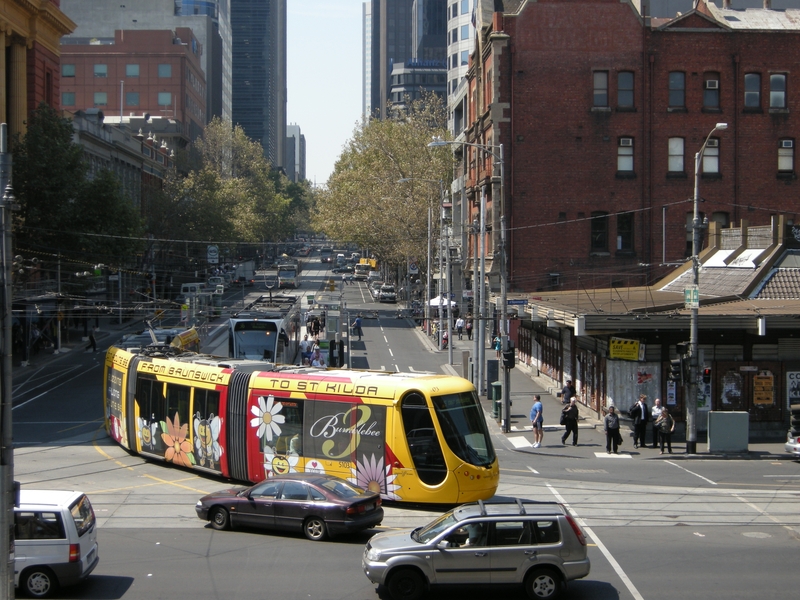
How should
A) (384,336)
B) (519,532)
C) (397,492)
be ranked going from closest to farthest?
1. (519,532)
2. (397,492)
3. (384,336)

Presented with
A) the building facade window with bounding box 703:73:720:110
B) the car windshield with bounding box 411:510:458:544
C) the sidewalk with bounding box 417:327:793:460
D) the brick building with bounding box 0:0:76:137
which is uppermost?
the brick building with bounding box 0:0:76:137

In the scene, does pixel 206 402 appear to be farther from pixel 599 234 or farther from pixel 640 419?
pixel 599 234

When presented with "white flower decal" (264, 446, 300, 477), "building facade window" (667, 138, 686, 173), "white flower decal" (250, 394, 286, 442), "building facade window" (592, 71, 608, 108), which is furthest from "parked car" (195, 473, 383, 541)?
"building facade window" (667, 138, 686, 173)

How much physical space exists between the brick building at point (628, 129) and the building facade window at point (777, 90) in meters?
0.05

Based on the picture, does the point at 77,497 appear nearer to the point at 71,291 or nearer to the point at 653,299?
the point at 653,299

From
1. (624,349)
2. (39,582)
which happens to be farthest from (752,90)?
(39,582)

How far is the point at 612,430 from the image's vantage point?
88.2 ft

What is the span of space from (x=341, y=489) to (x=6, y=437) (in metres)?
6.81

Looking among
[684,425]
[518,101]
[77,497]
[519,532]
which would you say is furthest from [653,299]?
[77,497]

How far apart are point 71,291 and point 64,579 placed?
1584 inches

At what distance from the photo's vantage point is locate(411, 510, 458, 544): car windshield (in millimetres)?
13180

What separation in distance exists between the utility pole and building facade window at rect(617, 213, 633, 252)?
43.1 metres

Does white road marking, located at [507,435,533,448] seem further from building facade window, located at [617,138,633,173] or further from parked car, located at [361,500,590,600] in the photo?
building facade window, located at [617,138,633,173]

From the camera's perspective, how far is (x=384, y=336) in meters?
62.5
